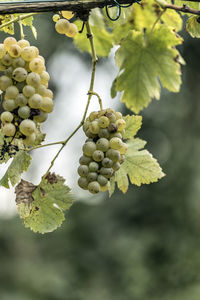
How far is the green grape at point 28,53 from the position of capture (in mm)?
743

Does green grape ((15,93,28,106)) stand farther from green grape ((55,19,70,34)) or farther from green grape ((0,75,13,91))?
green grape ((55,19,70,34))

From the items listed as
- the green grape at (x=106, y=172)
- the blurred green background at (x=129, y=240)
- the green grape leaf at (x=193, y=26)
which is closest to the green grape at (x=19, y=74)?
the green grape at (x=106, y=172)

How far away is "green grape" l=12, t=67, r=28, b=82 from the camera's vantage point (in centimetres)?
74

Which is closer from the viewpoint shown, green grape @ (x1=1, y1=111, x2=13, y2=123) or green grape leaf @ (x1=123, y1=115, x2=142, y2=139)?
green grape @ (x1=1, y1=111, x2=13, y2=123)

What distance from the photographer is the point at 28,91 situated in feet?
2.41

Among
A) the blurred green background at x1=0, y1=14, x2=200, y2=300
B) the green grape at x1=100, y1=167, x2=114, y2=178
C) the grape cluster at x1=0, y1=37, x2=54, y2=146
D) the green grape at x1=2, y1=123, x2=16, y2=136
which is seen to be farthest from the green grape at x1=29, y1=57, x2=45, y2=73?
the blurred green background at x1=0, y1=14, x2=200, y2=300

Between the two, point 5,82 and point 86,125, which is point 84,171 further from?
point 5,82

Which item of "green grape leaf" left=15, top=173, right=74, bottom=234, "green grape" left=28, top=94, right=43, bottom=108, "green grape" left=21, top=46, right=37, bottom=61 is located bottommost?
"green grape leaf" left=15, top=173, right=74, bottom=234

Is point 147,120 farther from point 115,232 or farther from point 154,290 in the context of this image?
point 154,290

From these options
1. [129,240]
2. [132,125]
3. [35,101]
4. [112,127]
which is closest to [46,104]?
[35,101]

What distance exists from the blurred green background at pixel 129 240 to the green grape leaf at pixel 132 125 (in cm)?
446

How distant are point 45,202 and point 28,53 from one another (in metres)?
0.29

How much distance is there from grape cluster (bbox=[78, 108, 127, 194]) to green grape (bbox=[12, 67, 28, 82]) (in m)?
0.15

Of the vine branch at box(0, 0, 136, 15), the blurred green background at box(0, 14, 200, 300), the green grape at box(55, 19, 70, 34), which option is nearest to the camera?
the vine branch at box(0, 0, 136, 15)
